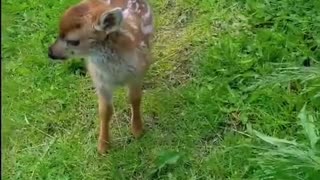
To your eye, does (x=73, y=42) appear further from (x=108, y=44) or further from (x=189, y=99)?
(x=189, y=99)

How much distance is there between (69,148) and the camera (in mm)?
3771

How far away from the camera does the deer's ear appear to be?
3.26 m

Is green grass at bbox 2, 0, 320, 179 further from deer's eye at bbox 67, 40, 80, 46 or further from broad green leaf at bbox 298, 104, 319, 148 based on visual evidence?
deer's eye at bbox 67, 40, 80, 46

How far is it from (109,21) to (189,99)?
0.89 metres

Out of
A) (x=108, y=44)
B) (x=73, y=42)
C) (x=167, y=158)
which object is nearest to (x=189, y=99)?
(x=167, y=158)

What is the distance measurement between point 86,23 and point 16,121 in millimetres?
993

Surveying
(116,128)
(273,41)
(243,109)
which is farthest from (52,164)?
(273,41)

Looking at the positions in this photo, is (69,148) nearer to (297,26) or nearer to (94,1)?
(94,1)

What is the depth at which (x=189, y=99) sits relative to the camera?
395 centimetres

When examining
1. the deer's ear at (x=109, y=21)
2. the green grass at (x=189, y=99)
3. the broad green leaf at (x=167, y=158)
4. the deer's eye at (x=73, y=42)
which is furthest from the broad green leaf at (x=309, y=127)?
the deer's eye at (x=73, y=42)

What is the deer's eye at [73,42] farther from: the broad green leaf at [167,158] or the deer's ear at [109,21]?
the broad green leaf at [167,158]

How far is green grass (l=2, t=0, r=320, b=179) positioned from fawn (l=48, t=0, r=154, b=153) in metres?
0.24

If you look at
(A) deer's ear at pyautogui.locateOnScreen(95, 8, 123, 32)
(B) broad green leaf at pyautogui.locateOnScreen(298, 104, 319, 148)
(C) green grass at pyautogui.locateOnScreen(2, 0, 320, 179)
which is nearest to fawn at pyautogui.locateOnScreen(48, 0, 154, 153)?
(A) deer's ear at pyautogui.locateOnScreen(95, 8, 123, 32)

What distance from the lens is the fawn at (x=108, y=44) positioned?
3.29 meters
